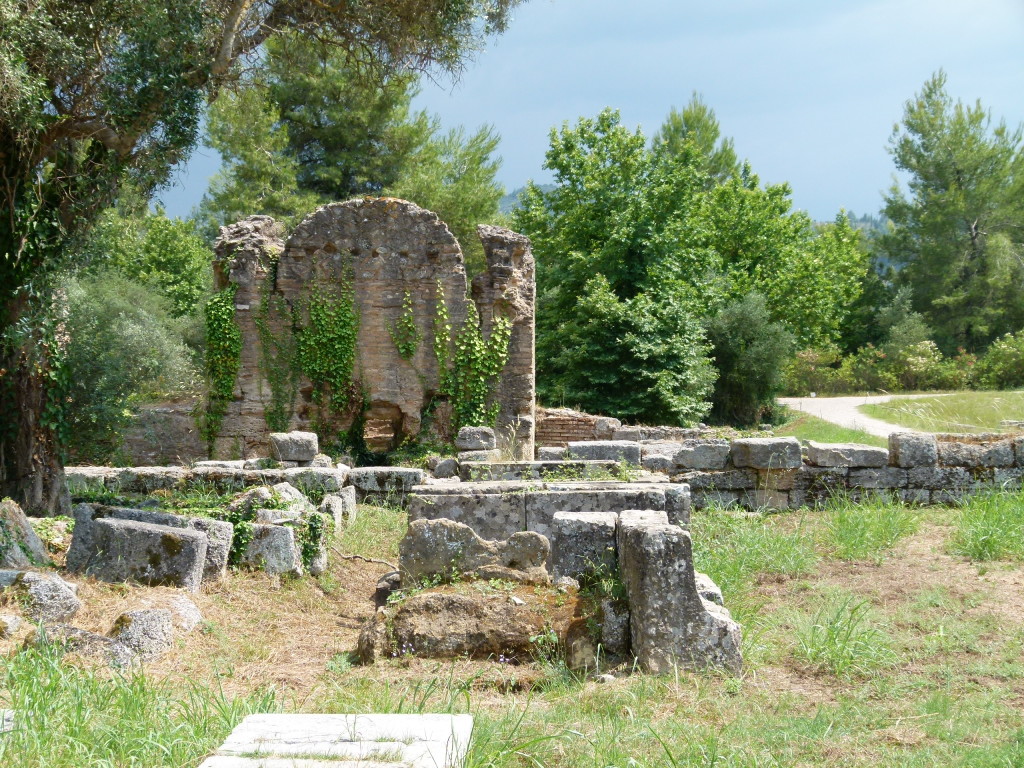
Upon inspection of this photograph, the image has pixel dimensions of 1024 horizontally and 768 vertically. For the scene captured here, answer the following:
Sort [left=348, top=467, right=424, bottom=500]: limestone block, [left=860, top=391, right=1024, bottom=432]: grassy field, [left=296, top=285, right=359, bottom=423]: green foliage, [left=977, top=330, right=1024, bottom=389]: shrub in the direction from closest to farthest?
[left=348, top=467, right=424, bottom=500]: limestone block → [left=296, top=285, right=359, bottom=423]: green foliage → [left=860, top=391, right=1024, bottom=432]: grassy field → [left=977, top=330, right=1024, bottom=389]: shrub

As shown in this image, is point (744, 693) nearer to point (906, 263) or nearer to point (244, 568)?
point (244, 568)

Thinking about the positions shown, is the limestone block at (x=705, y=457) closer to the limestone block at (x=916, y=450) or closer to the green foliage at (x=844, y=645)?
the limestone block at (x=916, y=450)

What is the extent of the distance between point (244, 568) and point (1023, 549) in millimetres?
6528

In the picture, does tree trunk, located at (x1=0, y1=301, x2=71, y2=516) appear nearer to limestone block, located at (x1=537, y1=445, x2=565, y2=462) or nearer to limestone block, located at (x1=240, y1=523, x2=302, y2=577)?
limestone block, located at (x1=240, y1=523, x2=302, y2=577)

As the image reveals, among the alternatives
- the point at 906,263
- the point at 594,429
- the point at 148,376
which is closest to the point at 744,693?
the point at 594,429

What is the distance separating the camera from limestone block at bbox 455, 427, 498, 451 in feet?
45.1

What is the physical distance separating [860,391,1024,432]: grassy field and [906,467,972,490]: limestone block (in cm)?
754

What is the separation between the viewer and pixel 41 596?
17.1 feet

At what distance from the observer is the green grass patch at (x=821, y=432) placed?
56.8 feet

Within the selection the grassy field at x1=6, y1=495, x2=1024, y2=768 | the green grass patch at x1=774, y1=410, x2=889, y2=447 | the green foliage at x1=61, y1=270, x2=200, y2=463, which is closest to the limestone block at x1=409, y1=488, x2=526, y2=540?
the grassy field at x1=6, y1=495, x2=1024, y2=768

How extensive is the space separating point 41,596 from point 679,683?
3.83 m

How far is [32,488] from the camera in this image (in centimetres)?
858

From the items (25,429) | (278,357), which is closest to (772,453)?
(25,429)

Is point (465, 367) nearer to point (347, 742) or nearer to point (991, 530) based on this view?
point (991, 530)
